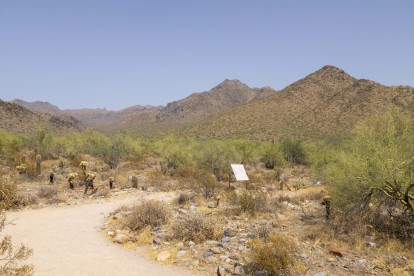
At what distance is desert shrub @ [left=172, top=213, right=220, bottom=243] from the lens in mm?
10828

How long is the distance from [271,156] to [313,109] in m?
44.4

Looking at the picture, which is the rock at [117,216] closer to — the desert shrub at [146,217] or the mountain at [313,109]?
the desert shrub at [146,217]

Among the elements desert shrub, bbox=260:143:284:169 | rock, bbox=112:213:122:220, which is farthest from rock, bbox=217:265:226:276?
desert shrub, bbox=260:143:284:169

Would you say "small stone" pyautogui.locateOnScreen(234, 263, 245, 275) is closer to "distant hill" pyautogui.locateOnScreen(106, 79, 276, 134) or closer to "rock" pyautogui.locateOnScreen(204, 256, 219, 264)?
"rock" pyautogui.locateOnScreen(204, 256, 219, 264)

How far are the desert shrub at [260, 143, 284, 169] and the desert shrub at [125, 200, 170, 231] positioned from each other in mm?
22859

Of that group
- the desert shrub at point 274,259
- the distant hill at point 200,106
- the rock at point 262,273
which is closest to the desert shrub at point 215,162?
the desert shrub at point 274,259

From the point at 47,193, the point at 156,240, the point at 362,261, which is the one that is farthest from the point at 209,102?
the point at 362,261

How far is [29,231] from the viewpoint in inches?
468

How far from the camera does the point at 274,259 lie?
8.27 meters

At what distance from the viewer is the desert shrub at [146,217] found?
12267 millimetres

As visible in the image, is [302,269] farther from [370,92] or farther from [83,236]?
[370,92]

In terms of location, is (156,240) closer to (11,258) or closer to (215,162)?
(11,258)

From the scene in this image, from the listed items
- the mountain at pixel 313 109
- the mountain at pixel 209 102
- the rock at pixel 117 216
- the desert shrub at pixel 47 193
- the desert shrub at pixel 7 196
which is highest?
the mountain at pixel 209 102

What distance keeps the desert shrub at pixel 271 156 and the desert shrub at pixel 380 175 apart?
21.7 m
